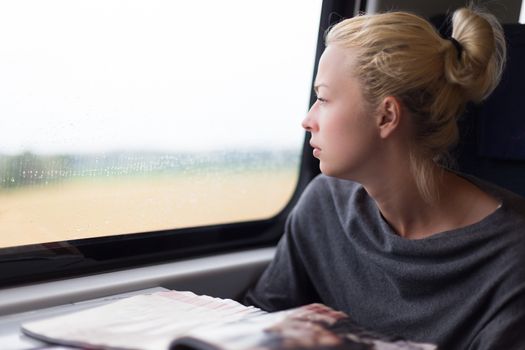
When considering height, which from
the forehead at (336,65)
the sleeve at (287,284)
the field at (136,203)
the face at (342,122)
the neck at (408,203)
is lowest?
the sleeve at (287,284)

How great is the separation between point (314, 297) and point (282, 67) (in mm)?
710

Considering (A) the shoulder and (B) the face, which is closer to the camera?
(B) the face

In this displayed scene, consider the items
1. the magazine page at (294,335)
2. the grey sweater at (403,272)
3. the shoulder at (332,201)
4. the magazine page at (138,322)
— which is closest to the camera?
the magazine page at (294,335)

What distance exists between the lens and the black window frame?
1.47m

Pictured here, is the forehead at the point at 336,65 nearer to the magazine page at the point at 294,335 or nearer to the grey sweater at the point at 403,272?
the grey sweater at the point at 403,272

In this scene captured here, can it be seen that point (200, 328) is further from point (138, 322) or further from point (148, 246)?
point (148, 246)

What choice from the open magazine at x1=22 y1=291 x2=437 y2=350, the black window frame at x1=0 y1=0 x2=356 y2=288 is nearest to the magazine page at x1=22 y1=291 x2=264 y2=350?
the open magazine at x1=22 y1=291 x2=437 y2=350

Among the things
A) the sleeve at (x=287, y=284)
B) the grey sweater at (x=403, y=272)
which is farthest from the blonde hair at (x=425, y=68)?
the sleeve at (x=287, y=284)

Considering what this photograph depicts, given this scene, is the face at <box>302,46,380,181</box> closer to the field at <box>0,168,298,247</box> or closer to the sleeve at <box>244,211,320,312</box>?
the sleeve at <box>244,211,320,312</box>

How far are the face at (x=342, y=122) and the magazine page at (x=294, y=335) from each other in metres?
0.44

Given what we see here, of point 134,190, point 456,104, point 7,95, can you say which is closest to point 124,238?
point 134,190

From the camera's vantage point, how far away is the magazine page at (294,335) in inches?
36.3

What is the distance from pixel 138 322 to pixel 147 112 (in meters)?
0.65

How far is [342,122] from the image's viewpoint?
1450 millimetres
